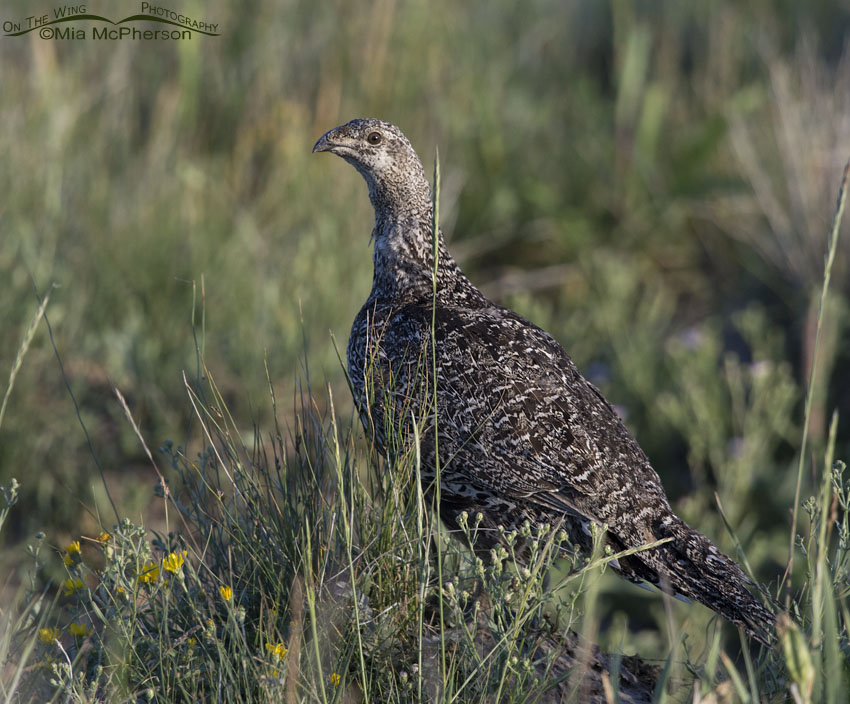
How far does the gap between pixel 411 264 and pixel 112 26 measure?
4.33m

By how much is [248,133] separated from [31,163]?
1548 mm

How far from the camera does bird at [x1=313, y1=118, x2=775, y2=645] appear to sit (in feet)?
9.82

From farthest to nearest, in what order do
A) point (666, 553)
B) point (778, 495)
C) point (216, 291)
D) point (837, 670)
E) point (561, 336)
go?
point (561, 336)
point (216, 291)
point (778, 495)
point (666, 553)
point (837, 670)

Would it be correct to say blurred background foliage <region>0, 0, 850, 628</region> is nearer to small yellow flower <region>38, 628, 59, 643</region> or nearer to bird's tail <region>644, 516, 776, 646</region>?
bird's tail <region>644, 516, 776, 646</region>

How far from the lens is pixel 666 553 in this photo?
3.04m

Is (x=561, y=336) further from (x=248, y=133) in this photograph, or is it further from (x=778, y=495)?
(x=248, y=133)

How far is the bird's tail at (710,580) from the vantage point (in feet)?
9.28

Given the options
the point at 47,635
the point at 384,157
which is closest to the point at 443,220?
the point at 384,157

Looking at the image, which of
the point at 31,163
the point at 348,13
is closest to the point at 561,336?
the point at 348,13

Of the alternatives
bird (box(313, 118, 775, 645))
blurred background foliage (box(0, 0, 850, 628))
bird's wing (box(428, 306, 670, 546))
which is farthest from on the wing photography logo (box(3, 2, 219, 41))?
bird's wing (box(428, 306, 670, 546))

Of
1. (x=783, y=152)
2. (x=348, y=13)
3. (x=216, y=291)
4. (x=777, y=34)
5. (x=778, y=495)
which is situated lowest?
(x=778, y=495)

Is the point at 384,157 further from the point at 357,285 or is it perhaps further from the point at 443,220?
the point at 443,220

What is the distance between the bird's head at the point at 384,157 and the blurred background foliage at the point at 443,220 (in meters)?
1.55


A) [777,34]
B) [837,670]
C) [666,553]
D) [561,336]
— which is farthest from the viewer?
[777,34]
